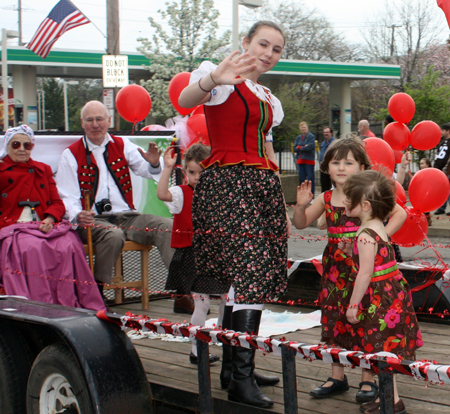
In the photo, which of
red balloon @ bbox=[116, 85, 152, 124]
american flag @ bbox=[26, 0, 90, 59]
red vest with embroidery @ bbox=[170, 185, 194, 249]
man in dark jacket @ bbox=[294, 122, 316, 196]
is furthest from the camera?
man in dark jacket @ bbox=[294, 122, 316, 196]

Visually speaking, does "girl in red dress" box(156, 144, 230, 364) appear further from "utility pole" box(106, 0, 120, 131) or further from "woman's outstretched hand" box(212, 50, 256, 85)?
"utility pole" box(106, 0, 120, 131)

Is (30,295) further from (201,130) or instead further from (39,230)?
(201,130)

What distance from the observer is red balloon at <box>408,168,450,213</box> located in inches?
215

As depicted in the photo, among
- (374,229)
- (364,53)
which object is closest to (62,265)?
(374,229)

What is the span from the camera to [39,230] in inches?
155

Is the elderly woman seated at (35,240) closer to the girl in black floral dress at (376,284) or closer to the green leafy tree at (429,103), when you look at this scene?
the girl in black floral dress at (376,284)

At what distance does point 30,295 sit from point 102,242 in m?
0.89

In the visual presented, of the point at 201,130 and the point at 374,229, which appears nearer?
the point at 374,229

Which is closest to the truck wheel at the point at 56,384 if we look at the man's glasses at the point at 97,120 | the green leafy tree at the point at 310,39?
the man's glasses at the point at 97,120

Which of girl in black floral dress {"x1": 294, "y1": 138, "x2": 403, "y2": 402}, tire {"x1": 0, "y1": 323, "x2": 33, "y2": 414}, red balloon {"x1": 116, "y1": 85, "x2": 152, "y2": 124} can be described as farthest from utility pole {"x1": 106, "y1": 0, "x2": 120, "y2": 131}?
tire {"x1": 0, "y1": 323, "x2": 33, "y2": 414}

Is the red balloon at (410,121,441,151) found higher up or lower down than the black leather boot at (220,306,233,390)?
higher up

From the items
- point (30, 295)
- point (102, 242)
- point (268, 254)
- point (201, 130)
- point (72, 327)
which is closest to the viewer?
point (72, 327)

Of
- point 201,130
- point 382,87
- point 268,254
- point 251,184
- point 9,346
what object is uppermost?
point 382,87

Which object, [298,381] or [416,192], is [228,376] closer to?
[298,381]
